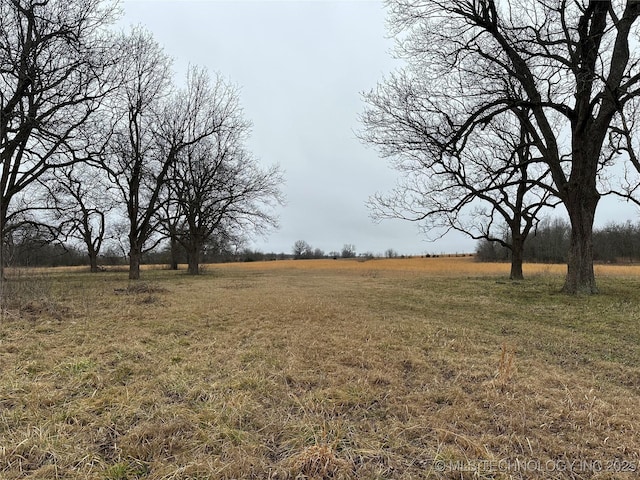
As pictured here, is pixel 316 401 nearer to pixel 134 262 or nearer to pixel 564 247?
pixel 134 262

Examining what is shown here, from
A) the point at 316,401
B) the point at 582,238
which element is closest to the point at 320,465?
the point at 316,401

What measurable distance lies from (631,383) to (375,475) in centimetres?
347

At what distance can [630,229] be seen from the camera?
161ft

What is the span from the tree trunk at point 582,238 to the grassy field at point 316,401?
189 inches

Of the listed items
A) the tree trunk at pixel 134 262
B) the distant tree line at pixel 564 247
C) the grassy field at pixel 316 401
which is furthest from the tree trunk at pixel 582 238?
the distant tree line at pixel 564 247

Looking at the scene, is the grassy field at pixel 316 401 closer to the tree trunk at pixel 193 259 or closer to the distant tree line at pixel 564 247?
the tree trunk at pixel 193 259

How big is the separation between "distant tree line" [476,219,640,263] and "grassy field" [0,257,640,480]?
1820 inches

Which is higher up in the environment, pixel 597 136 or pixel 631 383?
pixel 597 136

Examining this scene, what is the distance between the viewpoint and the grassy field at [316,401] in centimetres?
229

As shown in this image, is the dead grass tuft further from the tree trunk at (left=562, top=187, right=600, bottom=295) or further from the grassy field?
the tree trunk at (left=562, top=187, right=600, bottom=295)

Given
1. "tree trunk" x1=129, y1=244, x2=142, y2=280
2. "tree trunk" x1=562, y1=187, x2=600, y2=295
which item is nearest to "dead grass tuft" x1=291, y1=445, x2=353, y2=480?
"tree trunk" x1=562, y1=187, x2=600, y2=295

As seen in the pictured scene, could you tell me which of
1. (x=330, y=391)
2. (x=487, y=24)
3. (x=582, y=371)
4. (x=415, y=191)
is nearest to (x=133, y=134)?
(x=415, y=191)

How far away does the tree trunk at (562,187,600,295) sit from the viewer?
10.8 metres

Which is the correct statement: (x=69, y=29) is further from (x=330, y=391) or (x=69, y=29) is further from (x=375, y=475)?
(x=375, y=475)
